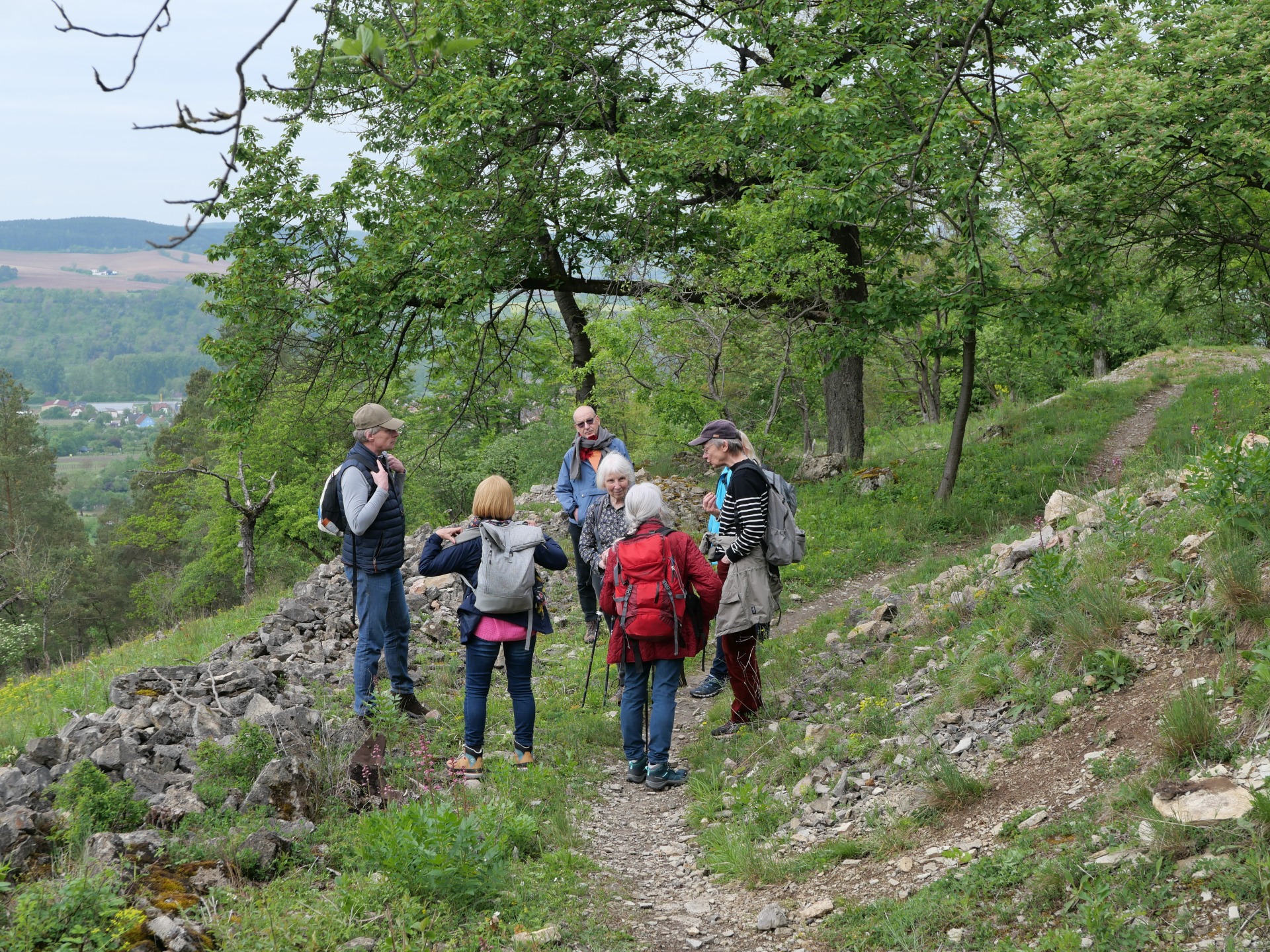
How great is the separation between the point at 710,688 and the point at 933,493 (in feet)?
23.5

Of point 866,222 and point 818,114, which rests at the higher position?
point 818,114

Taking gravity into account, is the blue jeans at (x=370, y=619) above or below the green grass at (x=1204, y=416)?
below

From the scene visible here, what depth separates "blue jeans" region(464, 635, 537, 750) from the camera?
5672 millimetres

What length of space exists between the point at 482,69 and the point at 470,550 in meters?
9.37

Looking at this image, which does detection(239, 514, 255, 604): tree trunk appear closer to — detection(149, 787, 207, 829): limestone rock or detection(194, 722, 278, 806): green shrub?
detection(194, 722, 278, 806): green shrub

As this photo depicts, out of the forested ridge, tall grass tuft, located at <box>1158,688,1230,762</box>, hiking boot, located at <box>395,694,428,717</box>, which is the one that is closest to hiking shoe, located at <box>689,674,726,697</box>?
hiking boot, located at <box>395,694,428,717</box>

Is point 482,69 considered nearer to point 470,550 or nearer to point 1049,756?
point 470,550

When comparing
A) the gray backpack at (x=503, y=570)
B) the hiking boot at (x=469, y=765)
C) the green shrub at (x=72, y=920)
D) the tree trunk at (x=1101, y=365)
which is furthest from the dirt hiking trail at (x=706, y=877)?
the tree trunk at (x=1101, y=365)

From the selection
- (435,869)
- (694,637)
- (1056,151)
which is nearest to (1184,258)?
(1056,151)

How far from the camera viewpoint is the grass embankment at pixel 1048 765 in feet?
9.99

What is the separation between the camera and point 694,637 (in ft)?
18.7

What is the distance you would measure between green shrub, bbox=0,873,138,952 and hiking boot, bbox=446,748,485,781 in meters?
2.21

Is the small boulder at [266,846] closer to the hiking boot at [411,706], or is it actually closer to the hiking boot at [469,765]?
the hiking boot at [469,765]

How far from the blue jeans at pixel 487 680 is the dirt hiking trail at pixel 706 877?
0.82 meters
